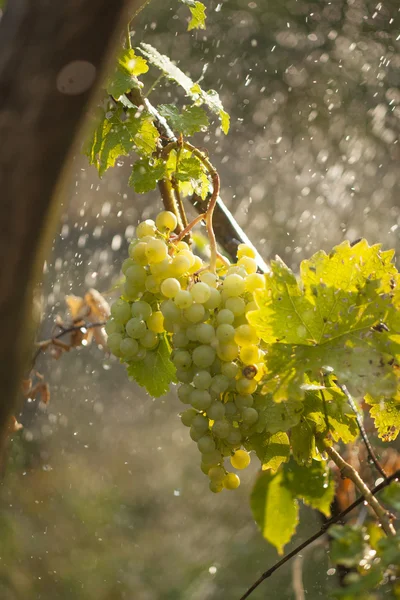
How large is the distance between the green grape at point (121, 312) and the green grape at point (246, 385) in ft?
0.29

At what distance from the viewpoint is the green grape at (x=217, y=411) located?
1.15ft

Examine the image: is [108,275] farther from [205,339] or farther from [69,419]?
[205,339]

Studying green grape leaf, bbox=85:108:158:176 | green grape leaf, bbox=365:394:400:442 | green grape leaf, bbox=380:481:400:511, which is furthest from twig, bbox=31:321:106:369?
green grape leaf, bbox=380:481:400:511

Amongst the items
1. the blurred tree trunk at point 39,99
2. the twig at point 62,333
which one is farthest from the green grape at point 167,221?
the twig at point 62,333

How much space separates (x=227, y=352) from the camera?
351 mm

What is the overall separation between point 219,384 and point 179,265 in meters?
0.07

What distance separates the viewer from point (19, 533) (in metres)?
1.62

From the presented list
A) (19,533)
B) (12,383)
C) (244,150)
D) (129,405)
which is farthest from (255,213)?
(12,383)

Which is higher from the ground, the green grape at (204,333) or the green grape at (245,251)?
the green grape at (245,251)

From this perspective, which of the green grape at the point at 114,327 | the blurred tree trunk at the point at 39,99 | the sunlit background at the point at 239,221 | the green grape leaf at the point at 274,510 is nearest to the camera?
the blurred tree trunk at the point at 39,99

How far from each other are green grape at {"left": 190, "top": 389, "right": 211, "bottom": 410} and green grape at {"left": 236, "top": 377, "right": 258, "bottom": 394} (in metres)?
0.02

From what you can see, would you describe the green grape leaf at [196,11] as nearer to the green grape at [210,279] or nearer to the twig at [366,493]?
the green grape at [210,279]

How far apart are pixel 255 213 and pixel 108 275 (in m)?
0.54

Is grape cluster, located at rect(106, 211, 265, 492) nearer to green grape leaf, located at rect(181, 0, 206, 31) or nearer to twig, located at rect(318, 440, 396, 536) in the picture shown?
twig, located at rect(318, 440, 396, 536)
